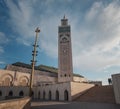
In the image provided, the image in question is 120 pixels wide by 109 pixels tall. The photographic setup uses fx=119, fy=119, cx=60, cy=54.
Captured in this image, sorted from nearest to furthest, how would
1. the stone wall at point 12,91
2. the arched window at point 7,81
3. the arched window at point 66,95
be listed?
the arched window at point 66,95
the stone wall at point 12,91
the arched window at point 7,81

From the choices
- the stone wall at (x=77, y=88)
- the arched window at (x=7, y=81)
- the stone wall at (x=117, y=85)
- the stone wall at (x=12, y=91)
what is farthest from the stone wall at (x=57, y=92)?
the arched window at (x=7, y=81)

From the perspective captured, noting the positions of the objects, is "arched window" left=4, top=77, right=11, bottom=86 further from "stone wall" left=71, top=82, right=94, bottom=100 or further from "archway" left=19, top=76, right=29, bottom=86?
"stone wall" left=71, top=82, right=94, bottom=100

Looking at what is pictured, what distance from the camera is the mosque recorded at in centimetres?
2501

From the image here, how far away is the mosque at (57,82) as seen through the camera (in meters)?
25.0

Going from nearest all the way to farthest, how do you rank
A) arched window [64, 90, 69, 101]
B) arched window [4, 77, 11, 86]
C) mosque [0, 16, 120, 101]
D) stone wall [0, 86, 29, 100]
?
arched window [64, 90, 69, 101] < mosque [0, 16, 120, 101] < stone wall [0, 86, 29, 100] < arched window [4, 77, 11, 86]

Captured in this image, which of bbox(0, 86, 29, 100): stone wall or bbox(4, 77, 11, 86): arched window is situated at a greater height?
bbox(4, 77, 11, 86): arched window

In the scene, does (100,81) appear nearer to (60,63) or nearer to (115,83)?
(60,63)

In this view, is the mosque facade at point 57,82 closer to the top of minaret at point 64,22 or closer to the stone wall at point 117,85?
the top of minaret at point 64,22

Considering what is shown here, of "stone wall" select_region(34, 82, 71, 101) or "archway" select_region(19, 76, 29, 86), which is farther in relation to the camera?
"archway" select_region(19, 76, 29, 86)

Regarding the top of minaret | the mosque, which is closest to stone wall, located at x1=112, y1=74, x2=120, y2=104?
the mosque

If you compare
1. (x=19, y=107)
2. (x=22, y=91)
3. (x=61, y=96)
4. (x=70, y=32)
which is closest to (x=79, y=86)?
(x=61, y=96)

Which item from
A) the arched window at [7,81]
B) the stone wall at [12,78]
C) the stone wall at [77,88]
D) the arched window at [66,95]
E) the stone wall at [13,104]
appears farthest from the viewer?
the arched window at [7,81]

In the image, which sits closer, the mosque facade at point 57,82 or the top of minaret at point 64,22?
the mosque facade at point 57,82

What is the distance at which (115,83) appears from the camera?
18.3 metres
